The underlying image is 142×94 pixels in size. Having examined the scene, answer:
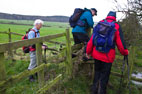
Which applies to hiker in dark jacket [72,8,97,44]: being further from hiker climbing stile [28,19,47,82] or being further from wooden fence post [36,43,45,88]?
wooden fence post [36,43,45,88]

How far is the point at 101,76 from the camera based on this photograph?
342cm

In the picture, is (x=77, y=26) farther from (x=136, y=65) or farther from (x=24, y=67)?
(x=136, y=65)

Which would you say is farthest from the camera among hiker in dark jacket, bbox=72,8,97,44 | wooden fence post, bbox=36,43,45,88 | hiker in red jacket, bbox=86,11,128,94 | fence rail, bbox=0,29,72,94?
hiker in dark jacket, bbox=72,8,97,44

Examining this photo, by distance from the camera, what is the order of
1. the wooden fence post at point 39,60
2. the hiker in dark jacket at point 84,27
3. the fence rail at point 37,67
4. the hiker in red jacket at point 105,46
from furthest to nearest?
the hiker in dark jacket at point 84,27, the wooden fence post at point 39,60, the hiker in red jacket at point 105,46, the fence rail at point 37,67

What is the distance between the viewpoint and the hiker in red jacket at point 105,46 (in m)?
3.03

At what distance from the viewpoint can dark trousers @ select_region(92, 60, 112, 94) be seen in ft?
11.0

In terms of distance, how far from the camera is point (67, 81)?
13.9 feet

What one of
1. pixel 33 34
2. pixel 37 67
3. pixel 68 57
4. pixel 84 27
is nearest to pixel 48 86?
pixel 37 67

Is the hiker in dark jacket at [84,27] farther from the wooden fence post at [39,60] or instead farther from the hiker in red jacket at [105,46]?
the wooden fence post at [39,60]

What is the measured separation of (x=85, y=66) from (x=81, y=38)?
950 mm

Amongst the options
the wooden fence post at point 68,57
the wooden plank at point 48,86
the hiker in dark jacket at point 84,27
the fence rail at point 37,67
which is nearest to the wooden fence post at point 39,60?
the fence rail at point 37,67

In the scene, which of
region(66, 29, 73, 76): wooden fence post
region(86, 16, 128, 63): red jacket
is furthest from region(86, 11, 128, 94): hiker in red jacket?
region(66, 29, 73, 76): wooden fence post

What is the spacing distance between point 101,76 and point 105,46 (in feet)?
2.69

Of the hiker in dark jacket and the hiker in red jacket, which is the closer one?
the hiker in red jacket
